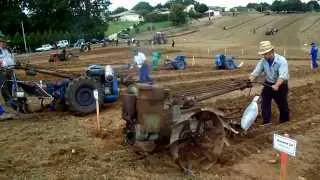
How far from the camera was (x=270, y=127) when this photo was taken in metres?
10.2

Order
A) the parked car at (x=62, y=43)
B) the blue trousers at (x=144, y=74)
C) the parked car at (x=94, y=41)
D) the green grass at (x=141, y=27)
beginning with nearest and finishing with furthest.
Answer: the blue trousers at (x=144, y=74)
the parked car at (x=62, y=43)
the parked car at (x=94, y=41)
the green grass at (x=141, y=27)

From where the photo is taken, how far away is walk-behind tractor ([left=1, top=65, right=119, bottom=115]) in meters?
12.3

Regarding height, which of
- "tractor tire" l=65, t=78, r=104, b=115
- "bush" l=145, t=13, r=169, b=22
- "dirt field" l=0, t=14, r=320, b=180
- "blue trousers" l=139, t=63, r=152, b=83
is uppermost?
"blue trousers" l=139, t=63, r=152, b=83

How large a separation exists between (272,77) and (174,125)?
298 cm

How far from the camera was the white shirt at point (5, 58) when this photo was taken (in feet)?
41.3

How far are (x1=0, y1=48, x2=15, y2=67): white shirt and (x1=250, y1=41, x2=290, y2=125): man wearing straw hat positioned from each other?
583 centimetres

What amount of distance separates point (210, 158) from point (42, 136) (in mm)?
3723

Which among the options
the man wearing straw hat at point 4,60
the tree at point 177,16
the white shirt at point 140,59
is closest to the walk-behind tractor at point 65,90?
the man wearing straw hat at point 4,60

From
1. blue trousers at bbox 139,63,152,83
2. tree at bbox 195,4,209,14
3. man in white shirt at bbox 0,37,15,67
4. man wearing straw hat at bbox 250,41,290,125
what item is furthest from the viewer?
tree at bbox 195,4,209,14

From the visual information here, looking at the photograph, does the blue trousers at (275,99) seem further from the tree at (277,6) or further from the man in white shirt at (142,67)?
the tree at (277,6)

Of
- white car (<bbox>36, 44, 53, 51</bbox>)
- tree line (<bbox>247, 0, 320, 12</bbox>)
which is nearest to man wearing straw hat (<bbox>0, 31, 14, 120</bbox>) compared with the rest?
white car (<bbox>36, 44, 53, 51</bbox>)

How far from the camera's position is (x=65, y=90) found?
12.4m

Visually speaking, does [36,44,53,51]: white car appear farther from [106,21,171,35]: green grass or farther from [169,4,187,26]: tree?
[169,4,187,26]: tree

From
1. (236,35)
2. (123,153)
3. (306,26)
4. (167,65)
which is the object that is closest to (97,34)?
(236,35)
